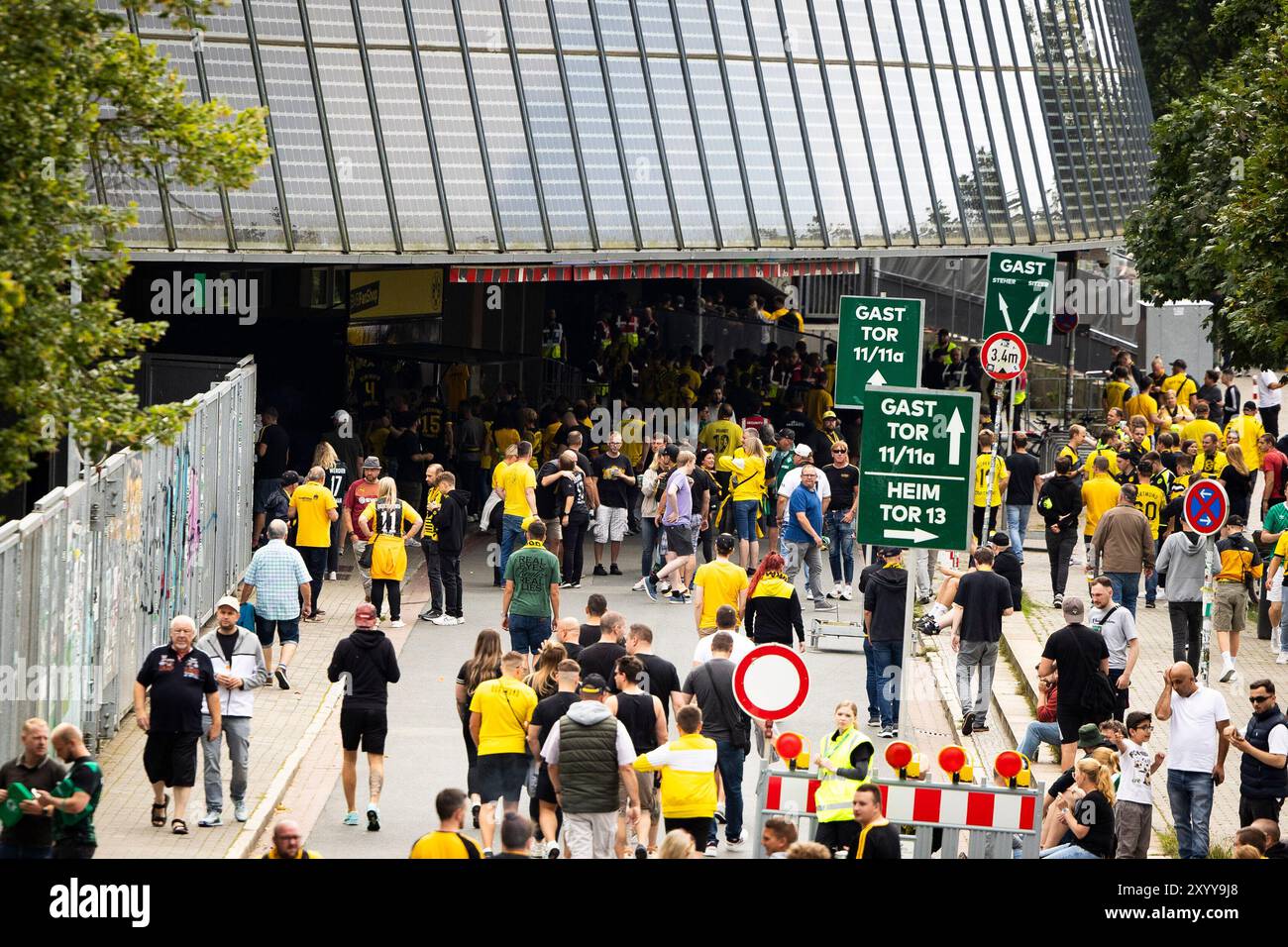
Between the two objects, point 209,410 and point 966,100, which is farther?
point 966,100

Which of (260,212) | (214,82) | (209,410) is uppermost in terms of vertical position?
(214,82)

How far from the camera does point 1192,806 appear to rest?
1427 cm

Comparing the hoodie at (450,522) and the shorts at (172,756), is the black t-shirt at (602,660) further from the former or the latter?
the hoodie at (450,522)

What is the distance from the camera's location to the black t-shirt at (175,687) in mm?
14281

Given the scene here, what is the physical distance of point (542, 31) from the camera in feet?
92.9

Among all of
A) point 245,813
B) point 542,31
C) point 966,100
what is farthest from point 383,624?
point 966,100

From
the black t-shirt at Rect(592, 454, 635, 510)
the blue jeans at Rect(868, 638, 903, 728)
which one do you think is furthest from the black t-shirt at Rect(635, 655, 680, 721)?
the black t-shirt at Rect(592, 454, 635, 510)

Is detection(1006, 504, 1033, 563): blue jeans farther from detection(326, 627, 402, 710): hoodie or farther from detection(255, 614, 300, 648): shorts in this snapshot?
detection(326, 627, 402, 710): hoodie

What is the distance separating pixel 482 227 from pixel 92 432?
15099 millimetres

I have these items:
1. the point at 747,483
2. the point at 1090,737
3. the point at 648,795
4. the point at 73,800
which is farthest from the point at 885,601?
the point at 73,800

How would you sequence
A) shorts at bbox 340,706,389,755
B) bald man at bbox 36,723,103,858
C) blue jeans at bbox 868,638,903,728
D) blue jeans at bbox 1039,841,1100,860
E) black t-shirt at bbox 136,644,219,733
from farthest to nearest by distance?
1. blue jeans at bbox 868,638,903,728
2. shorts at bbox 340,706,389,755
3. black t-shirt at bbox 136,644,219,733
4. blue jeans at bbox 1039,841,1100,860
5. bald man at bbox 36,723,103,858

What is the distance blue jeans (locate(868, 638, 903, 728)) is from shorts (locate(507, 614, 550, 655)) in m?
3.01

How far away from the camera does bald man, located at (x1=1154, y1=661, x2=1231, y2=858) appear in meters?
14.1
